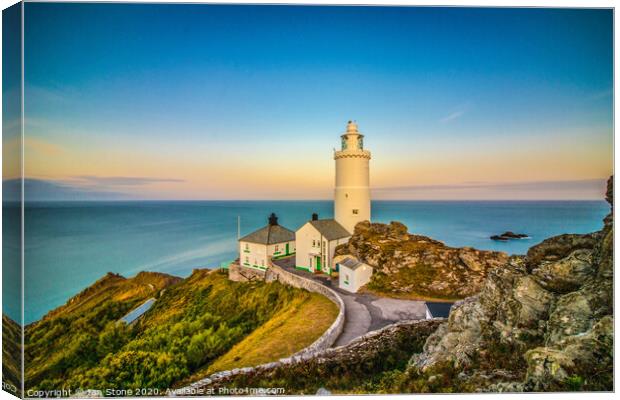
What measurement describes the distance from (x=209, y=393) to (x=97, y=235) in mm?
5401

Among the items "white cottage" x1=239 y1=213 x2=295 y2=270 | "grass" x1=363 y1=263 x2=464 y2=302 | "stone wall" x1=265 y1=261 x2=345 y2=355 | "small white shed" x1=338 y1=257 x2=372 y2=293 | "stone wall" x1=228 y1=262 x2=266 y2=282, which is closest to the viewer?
"stone wall" x1=265 y1=261 x2=345 y2=355

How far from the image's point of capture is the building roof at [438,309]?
216 inches

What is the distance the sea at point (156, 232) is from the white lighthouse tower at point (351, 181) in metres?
0.81

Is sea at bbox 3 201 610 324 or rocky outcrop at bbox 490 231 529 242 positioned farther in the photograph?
rocky outcrop at bbox 490 231 529 242

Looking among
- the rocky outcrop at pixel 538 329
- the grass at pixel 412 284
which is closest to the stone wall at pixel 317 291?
the grass at pixel 412 284

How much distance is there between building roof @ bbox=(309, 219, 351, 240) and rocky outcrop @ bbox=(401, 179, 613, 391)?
15.0 feet

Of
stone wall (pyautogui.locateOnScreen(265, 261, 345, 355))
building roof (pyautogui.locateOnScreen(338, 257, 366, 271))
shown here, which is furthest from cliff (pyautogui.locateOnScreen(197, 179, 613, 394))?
building roof (pyautogui.locateOnScreen(338, 257, 366, 271))

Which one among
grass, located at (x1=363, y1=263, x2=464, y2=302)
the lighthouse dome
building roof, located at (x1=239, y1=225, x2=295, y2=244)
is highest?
the lighthouse dome

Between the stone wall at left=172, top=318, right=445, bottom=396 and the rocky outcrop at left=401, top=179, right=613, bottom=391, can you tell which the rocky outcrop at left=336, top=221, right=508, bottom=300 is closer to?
the stone wall at left=172, top=318, right=445, bottom=396

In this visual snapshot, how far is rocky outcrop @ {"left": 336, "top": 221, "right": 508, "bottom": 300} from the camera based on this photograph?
699 cm

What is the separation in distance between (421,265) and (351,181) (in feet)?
9.51

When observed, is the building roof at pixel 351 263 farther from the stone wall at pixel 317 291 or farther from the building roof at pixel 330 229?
the building roof at pixel 330 229

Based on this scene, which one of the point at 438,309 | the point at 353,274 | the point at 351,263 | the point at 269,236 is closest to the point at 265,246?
the point at 269,236

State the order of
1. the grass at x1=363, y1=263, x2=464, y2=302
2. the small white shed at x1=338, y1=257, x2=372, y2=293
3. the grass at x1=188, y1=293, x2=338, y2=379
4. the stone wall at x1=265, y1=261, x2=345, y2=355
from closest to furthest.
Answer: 1. the grass at x1=188, y1=293, x2=338, y2=379
2. the stone wall at x1=265, y1=261, x2=345, y2=355
3. the grass at x1=363, y1=263, x2=464, y2=302
4. the small white shed at x1=338, y1=257, x2=372, y2=293
